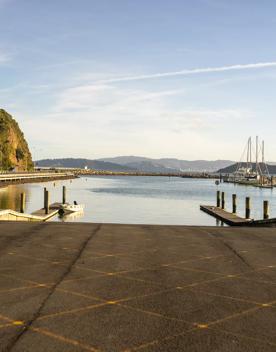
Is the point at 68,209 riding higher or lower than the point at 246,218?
lower

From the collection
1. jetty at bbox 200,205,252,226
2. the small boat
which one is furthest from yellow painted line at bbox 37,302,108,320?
the small boat

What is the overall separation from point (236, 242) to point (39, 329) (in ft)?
33.5

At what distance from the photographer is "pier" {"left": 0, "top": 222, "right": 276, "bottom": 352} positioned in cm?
661

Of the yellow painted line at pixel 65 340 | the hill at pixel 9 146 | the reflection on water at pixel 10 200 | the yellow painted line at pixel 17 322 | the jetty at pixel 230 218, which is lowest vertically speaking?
the reflection on water at pixel 10 200

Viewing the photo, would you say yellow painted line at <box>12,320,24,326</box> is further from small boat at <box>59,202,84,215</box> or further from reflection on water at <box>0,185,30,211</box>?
reflection on water at <box>0,185,30,211</box>

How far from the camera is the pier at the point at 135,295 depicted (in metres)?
6.61

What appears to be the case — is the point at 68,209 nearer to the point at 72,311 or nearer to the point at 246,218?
the point at 246,218

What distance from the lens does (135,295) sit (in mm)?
8805

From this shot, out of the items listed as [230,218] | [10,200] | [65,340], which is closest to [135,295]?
[65,340]

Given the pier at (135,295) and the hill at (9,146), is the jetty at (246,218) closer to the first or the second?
the pier at (135,295)

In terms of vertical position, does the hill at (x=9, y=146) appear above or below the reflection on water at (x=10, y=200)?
above

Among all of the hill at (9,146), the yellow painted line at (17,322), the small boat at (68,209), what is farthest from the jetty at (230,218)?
the hill at (9,146)

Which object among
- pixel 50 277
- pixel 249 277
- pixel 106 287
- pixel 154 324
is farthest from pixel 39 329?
pixel 249 277

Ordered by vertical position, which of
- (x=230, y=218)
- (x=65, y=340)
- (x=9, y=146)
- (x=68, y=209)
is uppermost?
(x=9, y=146)
